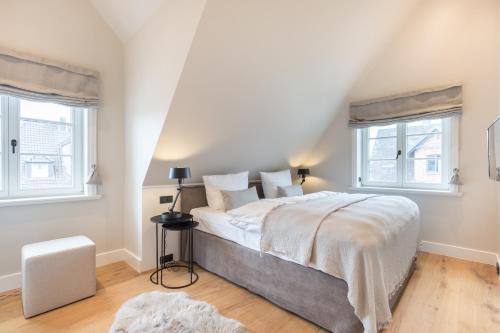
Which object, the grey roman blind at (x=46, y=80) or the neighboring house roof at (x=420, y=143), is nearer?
the grey roman blind at (x=46, y=80)

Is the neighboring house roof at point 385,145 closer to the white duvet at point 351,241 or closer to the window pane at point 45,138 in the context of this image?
the white duvet at point 351,241

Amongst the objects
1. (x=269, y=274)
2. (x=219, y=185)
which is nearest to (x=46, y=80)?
(x=219, y=185)

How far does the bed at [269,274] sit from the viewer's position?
163 centimetres

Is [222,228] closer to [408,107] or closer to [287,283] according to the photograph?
[287,283]

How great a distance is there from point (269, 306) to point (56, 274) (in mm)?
→ 1714

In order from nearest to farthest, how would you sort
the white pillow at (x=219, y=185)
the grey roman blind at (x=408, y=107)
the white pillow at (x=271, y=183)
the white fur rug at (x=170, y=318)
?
the white fur rug at (x=170, y=318) < the white pillow at (x=219, y=185) < the grey roman blind at (x=408, y=107) < the white pillow at (x=271, y=183)

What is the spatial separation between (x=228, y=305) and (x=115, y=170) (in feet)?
6.45

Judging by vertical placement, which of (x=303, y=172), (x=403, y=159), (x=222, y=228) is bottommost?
(x=222, y=228)

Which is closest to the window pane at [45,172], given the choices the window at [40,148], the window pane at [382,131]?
the window at [40,148]

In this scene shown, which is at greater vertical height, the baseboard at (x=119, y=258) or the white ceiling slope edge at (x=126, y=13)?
the white ceiling slope edge at (x=126, y=13)

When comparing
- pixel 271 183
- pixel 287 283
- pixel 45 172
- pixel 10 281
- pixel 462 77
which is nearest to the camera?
pixel 287 283

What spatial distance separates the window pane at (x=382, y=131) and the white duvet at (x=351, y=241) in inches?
66.3

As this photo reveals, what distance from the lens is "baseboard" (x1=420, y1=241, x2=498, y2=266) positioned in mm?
2897

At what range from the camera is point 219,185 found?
3.06 m
